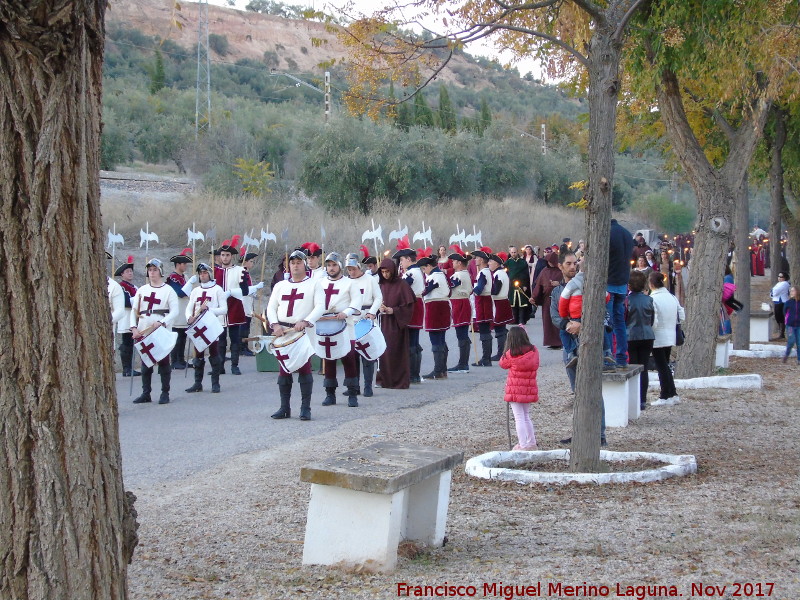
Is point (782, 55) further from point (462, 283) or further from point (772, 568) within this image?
point (772, 568)

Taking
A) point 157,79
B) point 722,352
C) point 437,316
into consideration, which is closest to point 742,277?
point 722,352

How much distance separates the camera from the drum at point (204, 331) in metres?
14.6

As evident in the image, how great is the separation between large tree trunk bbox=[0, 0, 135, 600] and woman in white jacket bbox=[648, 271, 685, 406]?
9.11 meters

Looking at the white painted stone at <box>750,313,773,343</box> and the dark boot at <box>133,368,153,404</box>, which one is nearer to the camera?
the dark boot at <box>133,368,153,404</box>

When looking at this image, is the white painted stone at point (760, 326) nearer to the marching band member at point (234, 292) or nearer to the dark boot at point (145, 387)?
the marching band member at point (234, 292)

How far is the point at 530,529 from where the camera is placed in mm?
6477

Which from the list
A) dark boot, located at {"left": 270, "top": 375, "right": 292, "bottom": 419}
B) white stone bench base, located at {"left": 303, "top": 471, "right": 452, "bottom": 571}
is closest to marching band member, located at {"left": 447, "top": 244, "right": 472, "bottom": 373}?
dark boot, located at {"left": 270, "top": 375, "right": 292, "bottom": 419}

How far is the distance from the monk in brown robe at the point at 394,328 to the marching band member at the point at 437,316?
1337 millimetres

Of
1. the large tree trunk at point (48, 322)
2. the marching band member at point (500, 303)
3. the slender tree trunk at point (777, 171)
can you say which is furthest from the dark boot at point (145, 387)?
the slender tree trunk at point (777, 171)

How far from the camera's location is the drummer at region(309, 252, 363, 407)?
42.8 feet

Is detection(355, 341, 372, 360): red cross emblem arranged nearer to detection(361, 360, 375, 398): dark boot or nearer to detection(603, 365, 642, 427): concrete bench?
detection(361, 360, 375, 398): dark boot

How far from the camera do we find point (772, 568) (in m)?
5.36

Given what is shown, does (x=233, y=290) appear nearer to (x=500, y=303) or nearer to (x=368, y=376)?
(x=368, y=376)

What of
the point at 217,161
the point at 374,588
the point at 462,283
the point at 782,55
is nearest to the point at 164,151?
the point at 217,161
